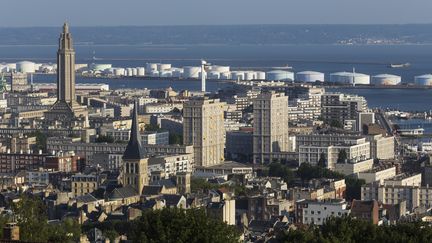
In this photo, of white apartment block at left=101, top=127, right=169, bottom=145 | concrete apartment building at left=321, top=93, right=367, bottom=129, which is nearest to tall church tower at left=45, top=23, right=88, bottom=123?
white apartment block at left=101, top=127, right=169, bottom=145

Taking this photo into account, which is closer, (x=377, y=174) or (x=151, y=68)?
(x=377, y=174)

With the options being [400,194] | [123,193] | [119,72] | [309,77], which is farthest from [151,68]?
[123,193]

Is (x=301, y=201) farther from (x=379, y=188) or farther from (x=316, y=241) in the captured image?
(x=316, y=241)

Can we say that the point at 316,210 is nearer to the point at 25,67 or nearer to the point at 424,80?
the point at 424,80

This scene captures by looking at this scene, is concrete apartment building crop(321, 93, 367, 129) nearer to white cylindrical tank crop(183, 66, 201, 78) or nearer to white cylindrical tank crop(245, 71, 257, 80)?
white cylindrical tank crop(245, 71, 257, 80)

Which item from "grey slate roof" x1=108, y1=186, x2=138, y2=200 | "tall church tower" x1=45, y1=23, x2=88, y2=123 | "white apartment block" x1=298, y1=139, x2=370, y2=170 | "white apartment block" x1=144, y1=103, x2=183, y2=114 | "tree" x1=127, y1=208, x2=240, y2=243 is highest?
"tall church tower" x1=45, y1=23, x2=88, y2=123

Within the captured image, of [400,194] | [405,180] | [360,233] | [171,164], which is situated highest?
→ [360,233]
